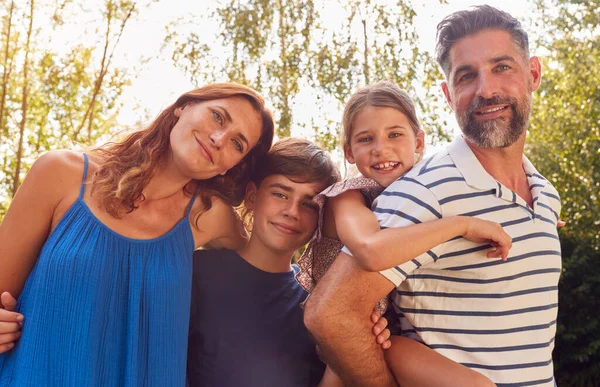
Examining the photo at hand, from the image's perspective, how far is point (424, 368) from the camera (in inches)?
75.0

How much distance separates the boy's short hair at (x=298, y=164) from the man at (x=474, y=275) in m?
0.45

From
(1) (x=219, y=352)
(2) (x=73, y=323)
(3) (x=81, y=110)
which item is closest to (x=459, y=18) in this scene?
(1) (x=219, y=352)

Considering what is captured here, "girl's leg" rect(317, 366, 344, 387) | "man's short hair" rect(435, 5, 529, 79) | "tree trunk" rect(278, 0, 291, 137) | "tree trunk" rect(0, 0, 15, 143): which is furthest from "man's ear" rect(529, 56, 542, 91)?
"tree trunk" rect(0, 0, 15, 143)

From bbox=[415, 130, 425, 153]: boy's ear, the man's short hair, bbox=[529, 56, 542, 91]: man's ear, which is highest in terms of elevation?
the man's short hair

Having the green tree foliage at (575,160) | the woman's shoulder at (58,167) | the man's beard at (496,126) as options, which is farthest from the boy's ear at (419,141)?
the green tree foliage at (575,160)

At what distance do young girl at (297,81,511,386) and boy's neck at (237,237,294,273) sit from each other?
0.10m

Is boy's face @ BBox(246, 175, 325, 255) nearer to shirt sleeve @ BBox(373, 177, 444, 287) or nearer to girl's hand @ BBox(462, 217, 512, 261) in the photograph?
shirt sleeve @ BBox(373, 177, 444, 287)

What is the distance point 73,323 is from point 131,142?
2.41ft

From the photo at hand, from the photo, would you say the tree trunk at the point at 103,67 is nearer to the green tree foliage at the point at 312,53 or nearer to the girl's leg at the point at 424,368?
the green tree foliage at the point at 312,53

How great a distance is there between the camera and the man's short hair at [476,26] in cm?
212

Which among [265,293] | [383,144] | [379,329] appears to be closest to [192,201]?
[265,293]

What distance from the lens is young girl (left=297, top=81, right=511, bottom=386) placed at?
6.01 feet

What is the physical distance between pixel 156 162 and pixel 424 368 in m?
1.17

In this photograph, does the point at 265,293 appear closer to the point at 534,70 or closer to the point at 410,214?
the point at 410,214
